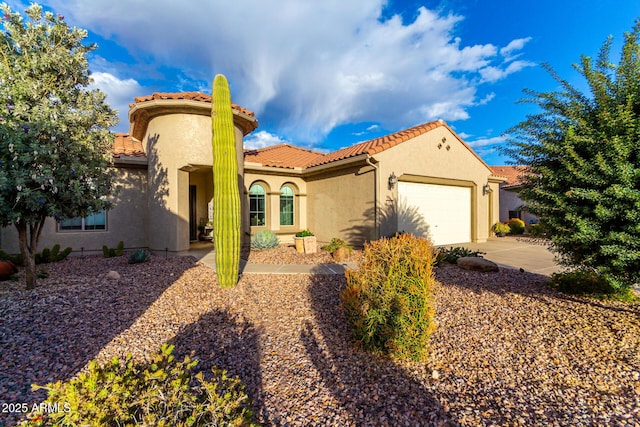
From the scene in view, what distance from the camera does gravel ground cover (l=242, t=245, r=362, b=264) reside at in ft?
28.2

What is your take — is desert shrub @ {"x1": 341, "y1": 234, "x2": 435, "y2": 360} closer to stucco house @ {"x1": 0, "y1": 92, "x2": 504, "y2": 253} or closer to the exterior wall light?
stucco house @ {"x1": 0, "y1": 92, "x2": 504, "y2": 253}

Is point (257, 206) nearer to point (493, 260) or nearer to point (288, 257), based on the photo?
point (288, 257)

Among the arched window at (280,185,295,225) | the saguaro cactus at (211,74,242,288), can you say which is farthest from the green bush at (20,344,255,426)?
the arched window at (280,185,295,225)

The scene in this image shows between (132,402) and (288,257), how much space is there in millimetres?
7468

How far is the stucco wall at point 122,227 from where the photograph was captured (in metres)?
8.98

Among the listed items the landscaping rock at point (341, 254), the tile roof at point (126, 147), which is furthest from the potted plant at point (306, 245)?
the tile roof at point (126, 147)

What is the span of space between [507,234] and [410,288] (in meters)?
17.1

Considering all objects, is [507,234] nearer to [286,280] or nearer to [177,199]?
[286,280]

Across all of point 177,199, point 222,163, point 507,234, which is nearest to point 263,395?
point 222,163

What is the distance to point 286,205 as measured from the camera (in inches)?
506

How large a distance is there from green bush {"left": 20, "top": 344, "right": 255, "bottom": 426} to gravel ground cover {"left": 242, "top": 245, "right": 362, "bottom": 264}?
6.44 meters

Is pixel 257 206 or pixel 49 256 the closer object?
pixel 49 256

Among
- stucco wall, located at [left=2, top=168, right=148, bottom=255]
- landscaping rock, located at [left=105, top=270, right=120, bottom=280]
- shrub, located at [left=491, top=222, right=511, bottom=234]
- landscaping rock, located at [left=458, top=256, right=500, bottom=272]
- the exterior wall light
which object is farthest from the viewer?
shrub, located at [left=491, top=222, right=511, bottom=234]

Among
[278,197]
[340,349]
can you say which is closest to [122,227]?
[278,197]
